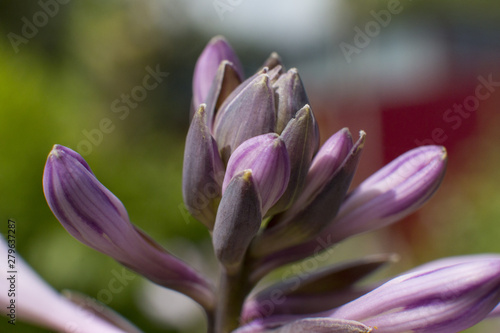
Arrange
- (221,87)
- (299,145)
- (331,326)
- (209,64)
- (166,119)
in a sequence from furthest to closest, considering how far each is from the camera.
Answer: (166,119) < (209,64) < (221,87) < (299,145) < (331,326)

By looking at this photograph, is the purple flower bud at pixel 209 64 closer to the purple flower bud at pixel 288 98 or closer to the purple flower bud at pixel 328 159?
the purple flower bud at pixel 288 98

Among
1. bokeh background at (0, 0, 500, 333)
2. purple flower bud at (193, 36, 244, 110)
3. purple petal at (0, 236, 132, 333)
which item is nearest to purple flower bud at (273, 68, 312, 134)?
purple flower bud at (193, 36, 244, 110)

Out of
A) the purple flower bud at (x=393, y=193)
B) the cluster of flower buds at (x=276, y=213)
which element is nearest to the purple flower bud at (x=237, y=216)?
the cluster of flower buds at (x=276, y=213)

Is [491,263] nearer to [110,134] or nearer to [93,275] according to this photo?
[93,275]

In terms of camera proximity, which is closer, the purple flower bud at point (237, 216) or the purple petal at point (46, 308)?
the purple flower bud at point (237, 216)

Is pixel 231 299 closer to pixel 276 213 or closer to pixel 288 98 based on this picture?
pixel 276 213

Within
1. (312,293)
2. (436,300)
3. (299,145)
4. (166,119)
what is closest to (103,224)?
(299,145)

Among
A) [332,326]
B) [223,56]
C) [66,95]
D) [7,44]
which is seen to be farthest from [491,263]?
[7,44]
